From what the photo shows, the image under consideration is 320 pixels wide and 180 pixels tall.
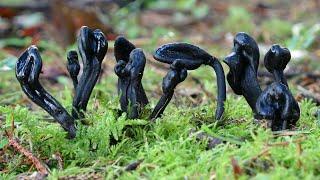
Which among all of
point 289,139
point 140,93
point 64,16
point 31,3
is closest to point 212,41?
point 64,16

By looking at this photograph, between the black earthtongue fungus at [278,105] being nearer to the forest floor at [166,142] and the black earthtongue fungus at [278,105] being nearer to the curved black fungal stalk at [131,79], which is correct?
the forest floor at [166,142]

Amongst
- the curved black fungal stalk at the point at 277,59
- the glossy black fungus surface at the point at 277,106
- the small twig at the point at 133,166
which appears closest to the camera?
the small twig at the point at 133,166

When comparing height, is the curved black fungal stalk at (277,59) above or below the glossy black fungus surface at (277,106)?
above

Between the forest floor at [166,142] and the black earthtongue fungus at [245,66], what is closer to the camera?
the forest floor at [166,142]

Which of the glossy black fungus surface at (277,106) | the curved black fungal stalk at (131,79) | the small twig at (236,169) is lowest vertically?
the small twig at (236,169)

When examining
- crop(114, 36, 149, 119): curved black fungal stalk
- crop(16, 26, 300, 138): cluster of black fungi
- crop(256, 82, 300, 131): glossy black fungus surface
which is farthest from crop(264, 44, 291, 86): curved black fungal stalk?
crop(114, 36, 149, 119): curved black fungal stalk

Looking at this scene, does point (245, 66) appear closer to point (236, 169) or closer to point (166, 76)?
point (166, 76)

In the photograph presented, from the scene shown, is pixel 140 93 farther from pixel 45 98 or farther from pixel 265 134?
pixel 265 134

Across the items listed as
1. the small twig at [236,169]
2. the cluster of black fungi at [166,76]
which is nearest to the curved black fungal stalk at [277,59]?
the cluster of black fungi at [166,76]
